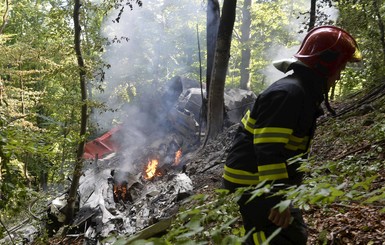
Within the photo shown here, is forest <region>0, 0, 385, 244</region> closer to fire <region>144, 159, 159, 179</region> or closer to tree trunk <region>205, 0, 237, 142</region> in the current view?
tree trunk <region>205, 0, 237, 142</region>

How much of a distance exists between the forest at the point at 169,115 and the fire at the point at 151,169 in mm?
834

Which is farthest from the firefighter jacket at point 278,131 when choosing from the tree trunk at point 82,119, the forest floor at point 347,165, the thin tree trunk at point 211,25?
the thin tree trunk at point 211,25

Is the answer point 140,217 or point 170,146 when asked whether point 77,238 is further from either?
point 170,146

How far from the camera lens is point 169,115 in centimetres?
1997

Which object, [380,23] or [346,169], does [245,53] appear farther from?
[346,169]

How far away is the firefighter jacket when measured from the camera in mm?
A: 2271

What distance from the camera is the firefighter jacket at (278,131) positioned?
2271 mm

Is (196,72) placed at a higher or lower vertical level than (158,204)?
higher

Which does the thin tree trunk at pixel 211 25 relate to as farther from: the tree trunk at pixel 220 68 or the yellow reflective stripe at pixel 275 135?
the yellow reflective stripe at pixel 275 135

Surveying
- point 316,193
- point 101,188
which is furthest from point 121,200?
point 316,193

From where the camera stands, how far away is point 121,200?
10.4 m

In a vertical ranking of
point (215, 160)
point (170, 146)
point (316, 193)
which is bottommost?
point (170, 146)

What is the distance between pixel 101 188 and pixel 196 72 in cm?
2434

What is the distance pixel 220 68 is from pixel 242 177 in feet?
28.6
